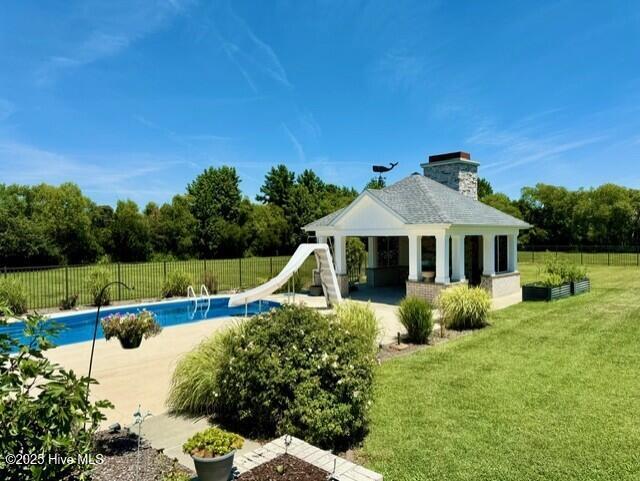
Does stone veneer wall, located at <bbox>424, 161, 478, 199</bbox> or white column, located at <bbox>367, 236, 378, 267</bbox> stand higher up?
stone veneer wall, located at <bbox>424, 161, 478, 199</bbox>

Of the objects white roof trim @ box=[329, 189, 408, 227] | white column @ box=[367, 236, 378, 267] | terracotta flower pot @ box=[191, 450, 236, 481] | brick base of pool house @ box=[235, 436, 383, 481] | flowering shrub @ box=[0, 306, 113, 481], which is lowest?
brick base of pool house @ box=[235, 436, 383, 481]

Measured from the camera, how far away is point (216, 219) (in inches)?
1667

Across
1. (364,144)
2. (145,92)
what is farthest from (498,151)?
(145,92)

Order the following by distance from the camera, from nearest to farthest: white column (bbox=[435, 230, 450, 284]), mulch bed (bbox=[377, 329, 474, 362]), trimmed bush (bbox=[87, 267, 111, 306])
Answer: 1. mulch bed (bbox=[377, 329, 474, 362])
2. white column (bbox=[435, 230, 450, 284])
3. trimmed bush (bbox=[87, 267, 111, 306])

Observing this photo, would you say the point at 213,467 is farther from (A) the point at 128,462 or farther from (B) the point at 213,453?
(A) the point at 128,462

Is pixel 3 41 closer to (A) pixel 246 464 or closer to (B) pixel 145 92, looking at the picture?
(B) pixel 145 92

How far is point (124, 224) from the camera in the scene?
3725cm

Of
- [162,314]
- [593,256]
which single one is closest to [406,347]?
[162,314]

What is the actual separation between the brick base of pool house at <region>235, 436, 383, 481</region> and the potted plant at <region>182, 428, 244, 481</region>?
0.77 feet

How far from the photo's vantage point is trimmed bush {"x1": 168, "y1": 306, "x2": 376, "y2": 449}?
16.3 ft

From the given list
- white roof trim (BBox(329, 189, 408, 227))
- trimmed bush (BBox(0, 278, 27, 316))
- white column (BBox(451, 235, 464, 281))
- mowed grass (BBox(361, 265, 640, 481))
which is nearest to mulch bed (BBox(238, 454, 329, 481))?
mowed grass (BBox(361, 265, 640, 481))

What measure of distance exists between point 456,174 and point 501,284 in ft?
21.9

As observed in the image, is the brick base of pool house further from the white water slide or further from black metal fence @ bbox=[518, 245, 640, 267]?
black metal fence @ bbox=[518, 245, 640, 267]

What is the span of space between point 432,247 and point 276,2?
12.2 metres
